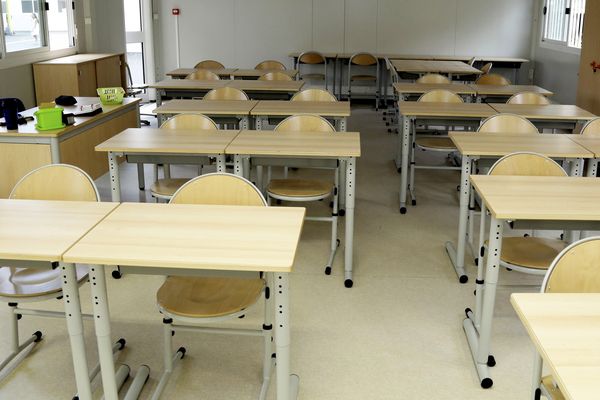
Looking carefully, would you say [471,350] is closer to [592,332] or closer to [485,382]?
[485,382]

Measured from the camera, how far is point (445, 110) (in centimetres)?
509

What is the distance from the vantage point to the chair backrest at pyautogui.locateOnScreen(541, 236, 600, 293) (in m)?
2.08

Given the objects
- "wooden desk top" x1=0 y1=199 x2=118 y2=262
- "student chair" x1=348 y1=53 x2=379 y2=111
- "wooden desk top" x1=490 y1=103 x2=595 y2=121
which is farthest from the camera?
"student chair" x1=348 y1=53 x2=379 y2=111

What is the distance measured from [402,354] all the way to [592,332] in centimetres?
144

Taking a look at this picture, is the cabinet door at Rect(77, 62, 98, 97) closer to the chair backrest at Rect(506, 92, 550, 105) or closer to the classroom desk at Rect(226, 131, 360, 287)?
the classroom desk at Rect(226, 131, 360, 287)

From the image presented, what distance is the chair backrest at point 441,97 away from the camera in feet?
18.6

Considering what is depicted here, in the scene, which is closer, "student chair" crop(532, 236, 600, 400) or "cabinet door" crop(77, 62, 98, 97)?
"student chair" crop(532, 236, 600, 400)

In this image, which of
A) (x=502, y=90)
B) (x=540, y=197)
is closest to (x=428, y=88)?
(x=502, y=90)

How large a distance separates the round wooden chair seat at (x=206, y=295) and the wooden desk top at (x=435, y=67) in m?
6.23

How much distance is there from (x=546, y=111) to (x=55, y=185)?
378 cm

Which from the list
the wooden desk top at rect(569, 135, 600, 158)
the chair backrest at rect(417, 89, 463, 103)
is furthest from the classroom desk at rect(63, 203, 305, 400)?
the chair backrest at rect(417, 89, 463, 103)

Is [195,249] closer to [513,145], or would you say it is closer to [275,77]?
Result: [513,145]

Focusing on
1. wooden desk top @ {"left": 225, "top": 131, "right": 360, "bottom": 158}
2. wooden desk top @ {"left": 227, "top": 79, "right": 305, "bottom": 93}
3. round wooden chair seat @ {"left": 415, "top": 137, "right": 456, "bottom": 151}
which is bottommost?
round wooden chair seat @ {"left": 415, "top": 137, "right": 456, "bottom": 151}

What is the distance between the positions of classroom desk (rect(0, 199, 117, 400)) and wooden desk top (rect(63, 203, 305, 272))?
0.23 feet
